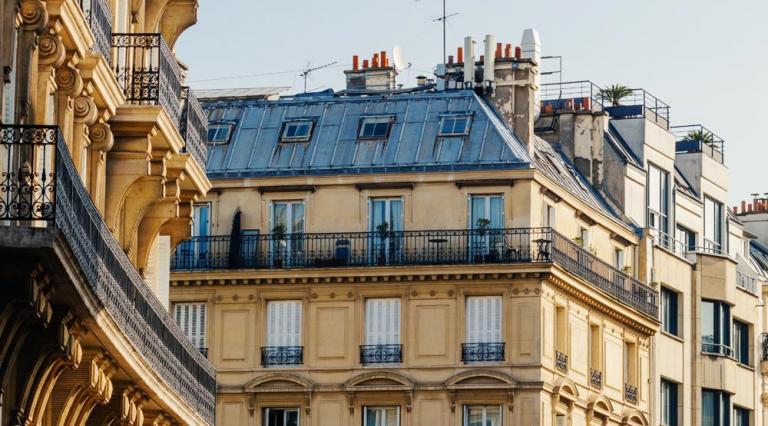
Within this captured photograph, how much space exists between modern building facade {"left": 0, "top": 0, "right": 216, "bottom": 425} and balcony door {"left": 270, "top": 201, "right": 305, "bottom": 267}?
88.5 feet

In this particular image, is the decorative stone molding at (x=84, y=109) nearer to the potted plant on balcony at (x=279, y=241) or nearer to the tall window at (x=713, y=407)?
the potted plant on balcony at (x=279, y=241)

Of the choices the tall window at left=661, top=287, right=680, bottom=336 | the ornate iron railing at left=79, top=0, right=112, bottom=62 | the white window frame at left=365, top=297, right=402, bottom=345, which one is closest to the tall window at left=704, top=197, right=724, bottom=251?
the tall window at left=661, top=287, right=680, bottom=336

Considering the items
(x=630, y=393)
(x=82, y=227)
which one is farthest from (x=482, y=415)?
(x=82, y=227)

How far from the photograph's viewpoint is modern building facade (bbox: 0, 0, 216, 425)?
30641 mm

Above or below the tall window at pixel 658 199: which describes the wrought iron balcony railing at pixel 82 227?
below

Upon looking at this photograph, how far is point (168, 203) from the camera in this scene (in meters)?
42.9

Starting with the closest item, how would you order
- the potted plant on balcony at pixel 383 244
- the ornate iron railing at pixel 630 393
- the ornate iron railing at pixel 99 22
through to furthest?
the ornate iron railing at pixel 99 22 < the potted plant on balcony at pixel 383 244 < the ornate iron railing at pixel 630 393

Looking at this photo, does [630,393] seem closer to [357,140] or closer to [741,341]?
[357,140]

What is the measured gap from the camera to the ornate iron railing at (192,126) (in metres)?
42.8

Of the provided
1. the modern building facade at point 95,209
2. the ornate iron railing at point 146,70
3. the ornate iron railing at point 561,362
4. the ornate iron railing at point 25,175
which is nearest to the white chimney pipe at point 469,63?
the ornate iron railing at point 561,362

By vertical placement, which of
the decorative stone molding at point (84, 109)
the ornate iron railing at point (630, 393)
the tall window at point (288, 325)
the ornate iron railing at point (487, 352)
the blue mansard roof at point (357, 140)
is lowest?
the decorative stone molding at point (84, 109)

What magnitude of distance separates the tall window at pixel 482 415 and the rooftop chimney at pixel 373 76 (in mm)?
12121

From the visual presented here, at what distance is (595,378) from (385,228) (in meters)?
7.72

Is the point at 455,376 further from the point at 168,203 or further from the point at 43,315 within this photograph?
the point at 43,315
